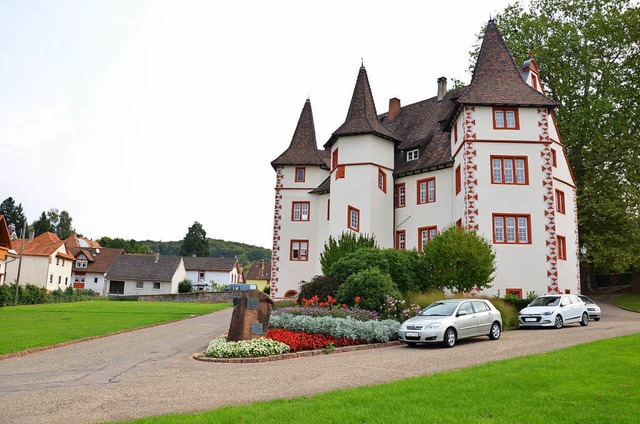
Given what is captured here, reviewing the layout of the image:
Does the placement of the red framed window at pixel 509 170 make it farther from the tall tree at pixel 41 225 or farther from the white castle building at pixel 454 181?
the tall tree at pixel 41 225

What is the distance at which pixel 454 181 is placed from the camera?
31547 mm

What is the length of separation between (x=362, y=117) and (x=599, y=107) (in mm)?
15349

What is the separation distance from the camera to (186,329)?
22.9m

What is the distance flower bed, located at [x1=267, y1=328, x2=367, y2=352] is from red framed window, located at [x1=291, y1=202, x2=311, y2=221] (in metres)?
25.1

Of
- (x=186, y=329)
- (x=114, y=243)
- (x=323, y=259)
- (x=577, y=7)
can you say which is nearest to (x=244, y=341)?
(x=186, y=329)

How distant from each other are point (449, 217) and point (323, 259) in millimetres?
8048

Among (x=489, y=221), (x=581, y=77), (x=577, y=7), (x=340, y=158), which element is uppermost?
(x=577, y=7)

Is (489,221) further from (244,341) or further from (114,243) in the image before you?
(114,243)

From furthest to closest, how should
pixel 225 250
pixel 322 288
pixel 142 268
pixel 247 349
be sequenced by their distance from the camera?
pixel 225 250 → pixel 142 268 → pixel 322 288 → pixel 247 349

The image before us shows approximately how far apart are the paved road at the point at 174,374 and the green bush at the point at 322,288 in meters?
6.37

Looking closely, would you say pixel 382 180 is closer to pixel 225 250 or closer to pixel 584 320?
pixel 584 320

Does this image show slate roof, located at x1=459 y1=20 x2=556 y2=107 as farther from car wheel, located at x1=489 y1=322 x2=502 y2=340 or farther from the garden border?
the garden border

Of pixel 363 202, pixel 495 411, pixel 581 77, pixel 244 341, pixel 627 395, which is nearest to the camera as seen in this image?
pixel 495 411

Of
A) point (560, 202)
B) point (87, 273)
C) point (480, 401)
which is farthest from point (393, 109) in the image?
point (87, 273)
